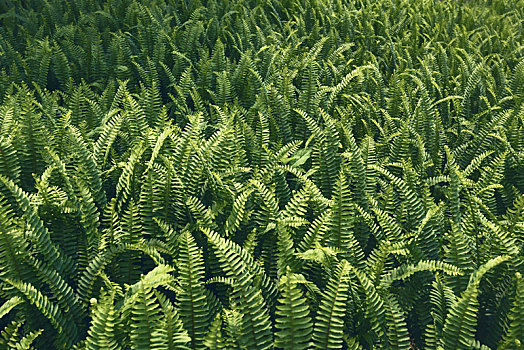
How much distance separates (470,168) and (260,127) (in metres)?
1.10

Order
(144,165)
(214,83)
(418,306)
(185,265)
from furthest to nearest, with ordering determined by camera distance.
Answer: (214,83) → (144,165) → (418,306) → (185,265)

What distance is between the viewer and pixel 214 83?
3.34m

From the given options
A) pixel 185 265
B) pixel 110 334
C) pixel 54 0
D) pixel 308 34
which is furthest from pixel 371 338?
pixel 54 0

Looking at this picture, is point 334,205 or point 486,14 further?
point 486,14

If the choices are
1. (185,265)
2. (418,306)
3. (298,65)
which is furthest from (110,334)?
(298,65)

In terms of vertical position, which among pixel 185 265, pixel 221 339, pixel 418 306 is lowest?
pixel 418 306

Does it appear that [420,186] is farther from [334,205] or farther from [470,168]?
[334,205]

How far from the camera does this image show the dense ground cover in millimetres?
1585

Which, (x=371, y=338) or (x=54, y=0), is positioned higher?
(x=54, y=0)

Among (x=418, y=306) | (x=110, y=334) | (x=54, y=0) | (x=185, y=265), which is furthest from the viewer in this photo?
(x=54, y=0)

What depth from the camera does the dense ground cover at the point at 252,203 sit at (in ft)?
5.20

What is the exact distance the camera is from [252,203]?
2.13 m

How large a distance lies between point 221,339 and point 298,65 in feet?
7.90

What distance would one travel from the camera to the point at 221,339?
150 centimetres
